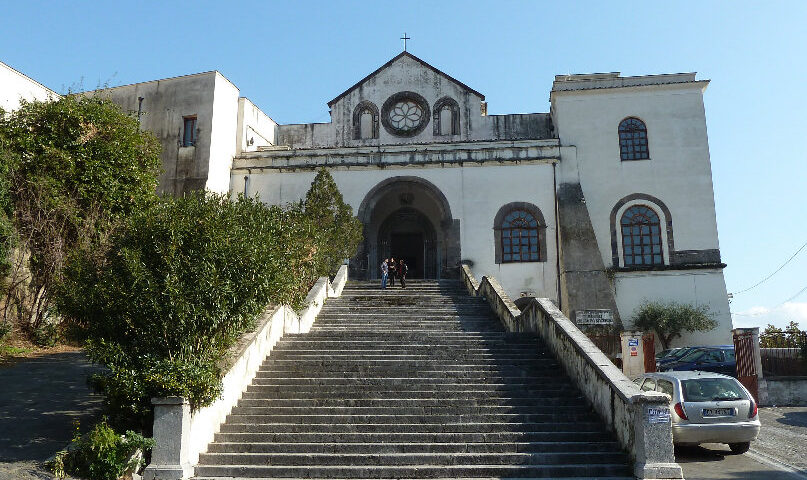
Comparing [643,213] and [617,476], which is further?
[643,213]

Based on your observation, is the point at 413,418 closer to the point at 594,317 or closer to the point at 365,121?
the point at 594,317

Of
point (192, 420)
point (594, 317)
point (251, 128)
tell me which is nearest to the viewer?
point (192, 420)

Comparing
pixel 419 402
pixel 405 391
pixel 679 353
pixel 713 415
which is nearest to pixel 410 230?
pixel 679 353

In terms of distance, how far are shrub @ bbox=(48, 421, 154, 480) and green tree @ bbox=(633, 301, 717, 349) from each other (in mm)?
17316

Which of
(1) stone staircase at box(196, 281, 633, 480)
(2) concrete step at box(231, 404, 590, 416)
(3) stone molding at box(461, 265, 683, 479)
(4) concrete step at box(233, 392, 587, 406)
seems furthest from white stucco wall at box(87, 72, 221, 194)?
(3) stone molding at box(461, 265, 683, 479)

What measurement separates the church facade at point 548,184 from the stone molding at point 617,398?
31.4ft

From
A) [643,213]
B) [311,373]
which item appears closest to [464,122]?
[643,213]

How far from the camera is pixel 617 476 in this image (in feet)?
26.5

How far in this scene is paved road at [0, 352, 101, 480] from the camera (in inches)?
328

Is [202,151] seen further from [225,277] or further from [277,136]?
[225,277]

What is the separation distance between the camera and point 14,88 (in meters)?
19.6

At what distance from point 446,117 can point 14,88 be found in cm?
1530

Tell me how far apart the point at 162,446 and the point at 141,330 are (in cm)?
175

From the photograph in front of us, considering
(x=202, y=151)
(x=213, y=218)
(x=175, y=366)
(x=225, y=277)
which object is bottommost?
(x=175, y=366)
